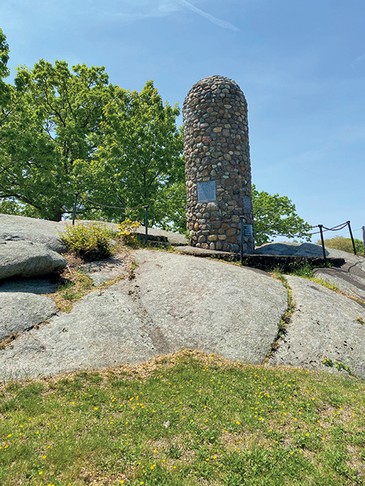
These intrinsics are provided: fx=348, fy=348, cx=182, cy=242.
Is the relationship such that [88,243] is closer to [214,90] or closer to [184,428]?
[184,428]

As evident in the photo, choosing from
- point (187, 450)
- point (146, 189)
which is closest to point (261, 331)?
point (187, 450)

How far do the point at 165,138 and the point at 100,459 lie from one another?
2299cm

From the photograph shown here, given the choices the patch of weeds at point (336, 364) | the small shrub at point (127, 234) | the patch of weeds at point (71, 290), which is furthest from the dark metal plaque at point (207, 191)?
the patch of weeds at point (336, 364)

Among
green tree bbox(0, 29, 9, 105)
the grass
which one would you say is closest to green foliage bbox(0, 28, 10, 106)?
green tree bbox(0, 29, 9, 105)

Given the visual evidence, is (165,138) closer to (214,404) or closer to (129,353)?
(129,353)

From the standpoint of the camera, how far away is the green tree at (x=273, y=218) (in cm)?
2773

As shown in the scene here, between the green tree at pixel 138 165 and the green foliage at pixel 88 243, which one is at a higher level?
the green tree at pixel 138 165

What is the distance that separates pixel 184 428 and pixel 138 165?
2092cm

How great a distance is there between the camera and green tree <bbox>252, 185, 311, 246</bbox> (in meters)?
27.7

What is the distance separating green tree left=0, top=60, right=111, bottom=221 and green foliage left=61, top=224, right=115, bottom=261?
1213 centimetres

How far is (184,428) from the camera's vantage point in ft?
16.6

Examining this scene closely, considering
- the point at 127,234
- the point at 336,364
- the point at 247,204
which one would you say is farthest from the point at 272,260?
the point at 336,364

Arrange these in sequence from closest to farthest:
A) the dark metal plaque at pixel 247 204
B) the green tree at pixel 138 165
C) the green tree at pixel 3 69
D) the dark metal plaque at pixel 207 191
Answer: the dark metal plaque at pixel 207 191 → the dark metal plaque at pixel 247 204 → the green tree at pixel 3 69 → the green tree at pixel 138 165

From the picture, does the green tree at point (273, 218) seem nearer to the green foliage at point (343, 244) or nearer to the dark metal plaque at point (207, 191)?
the green foliage at point (343, 244)
